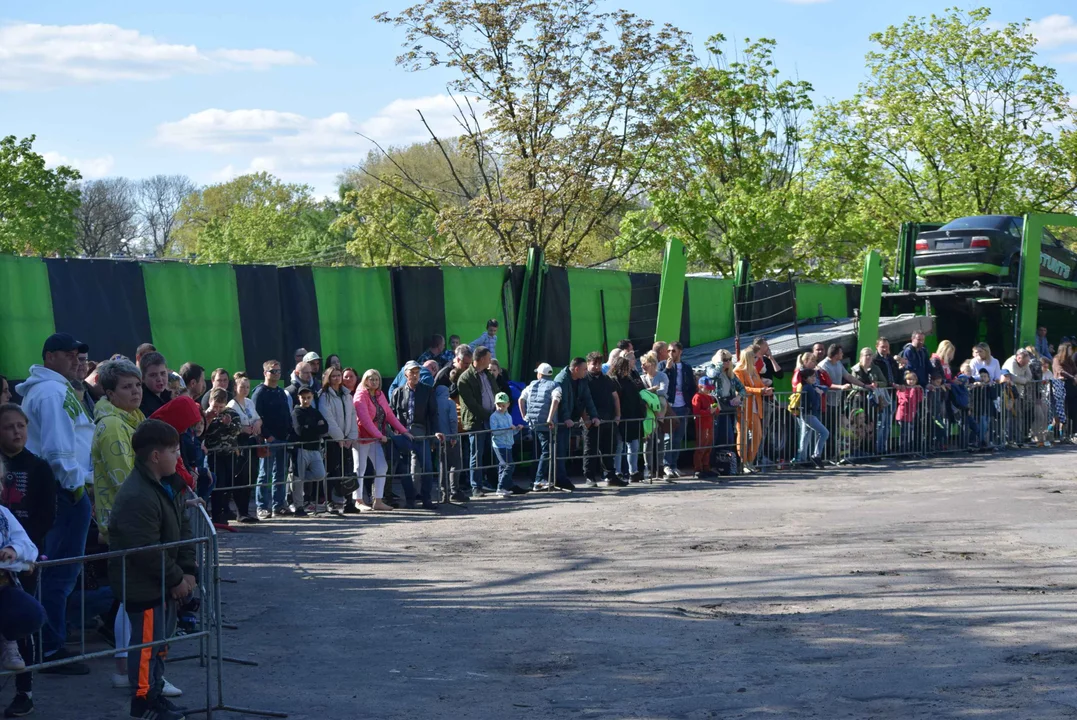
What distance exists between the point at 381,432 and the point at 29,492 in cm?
785

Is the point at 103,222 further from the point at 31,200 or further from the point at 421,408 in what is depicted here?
the point at 421,408

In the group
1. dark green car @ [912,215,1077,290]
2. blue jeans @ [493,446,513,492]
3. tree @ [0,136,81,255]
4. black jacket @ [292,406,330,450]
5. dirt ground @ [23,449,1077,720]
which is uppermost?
tree @ [0,136,81,255]

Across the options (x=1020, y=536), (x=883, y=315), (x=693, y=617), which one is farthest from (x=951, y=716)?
(x=883, y=315)

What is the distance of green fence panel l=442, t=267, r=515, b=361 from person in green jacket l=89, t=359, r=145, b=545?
11055mm

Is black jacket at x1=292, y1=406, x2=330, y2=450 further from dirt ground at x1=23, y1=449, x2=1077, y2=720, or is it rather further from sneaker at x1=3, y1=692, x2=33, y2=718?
sneaker at x1=3, y1=692, x2=33, y2=718

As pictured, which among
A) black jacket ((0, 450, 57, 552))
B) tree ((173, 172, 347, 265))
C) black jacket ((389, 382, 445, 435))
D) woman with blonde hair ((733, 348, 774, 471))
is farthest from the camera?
tree ((173, 172, 347, 265))

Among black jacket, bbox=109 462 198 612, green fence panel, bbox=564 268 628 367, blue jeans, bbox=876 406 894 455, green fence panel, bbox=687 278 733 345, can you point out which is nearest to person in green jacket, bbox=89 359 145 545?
black jacket, bbox=109 462 198 612

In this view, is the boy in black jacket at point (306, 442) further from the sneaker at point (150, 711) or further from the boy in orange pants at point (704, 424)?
the sneaker at point (150, 711)

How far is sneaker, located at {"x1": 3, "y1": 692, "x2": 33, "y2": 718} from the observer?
6.41 m

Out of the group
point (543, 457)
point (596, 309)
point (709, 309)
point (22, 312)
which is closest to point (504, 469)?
point (543, 457)

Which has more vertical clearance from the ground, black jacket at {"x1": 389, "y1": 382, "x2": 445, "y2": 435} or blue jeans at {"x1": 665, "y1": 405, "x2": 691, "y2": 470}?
black jacket at {"x1": 389, "y1": 382, "x2": 445, "y2": 435}

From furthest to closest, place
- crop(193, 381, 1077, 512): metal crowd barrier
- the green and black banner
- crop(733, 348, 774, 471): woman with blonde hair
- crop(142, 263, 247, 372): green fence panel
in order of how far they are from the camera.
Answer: crop(733, 348, 774, 471): woman with blonde hair < crop(142, 263, 247, 372): green fence panel < crop(193, 381, 1077, 512): metal crowd barrier < the green and black banner

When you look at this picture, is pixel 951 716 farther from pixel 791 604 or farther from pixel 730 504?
pixel 730 504

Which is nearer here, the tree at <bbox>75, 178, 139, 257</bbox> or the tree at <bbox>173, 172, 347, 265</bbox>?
the tree at <bbox>173, 172, 347, 265</bbox>
